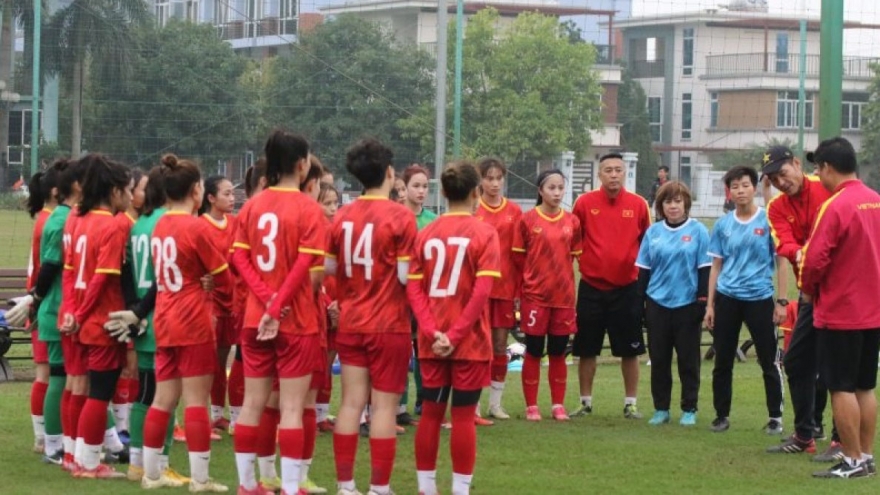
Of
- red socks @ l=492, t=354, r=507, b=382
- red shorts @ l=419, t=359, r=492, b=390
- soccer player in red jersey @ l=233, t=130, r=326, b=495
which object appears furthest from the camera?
red socks @ l=492, t=354, r=507, b=382

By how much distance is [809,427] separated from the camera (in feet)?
32.3

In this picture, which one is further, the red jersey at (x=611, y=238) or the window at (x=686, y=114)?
the window at (x=686, y=114)

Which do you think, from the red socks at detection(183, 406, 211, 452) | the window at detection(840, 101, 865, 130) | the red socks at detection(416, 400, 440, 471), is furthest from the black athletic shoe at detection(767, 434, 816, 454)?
the window at detection(840, 101, 865, 130)

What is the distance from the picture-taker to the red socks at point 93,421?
848cm

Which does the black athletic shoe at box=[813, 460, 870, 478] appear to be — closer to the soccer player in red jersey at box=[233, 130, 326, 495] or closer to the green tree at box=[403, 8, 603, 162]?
the soccer player in red jersey at box=[233, 130, 326, 495]

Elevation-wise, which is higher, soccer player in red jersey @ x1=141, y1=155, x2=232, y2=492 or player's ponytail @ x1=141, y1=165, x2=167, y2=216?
player's ponytail @ x1=141, y1=165, x2=167, y2=216

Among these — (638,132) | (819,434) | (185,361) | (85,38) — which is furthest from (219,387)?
(638,132)

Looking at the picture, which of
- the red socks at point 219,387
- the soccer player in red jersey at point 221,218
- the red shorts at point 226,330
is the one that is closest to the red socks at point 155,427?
the soccer player in red jersey at point 221,218

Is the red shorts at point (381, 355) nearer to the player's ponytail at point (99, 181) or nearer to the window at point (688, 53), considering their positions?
the player's ponytail at point (99, 181)

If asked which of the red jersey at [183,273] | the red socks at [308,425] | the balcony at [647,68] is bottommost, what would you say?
the red socks at [308,425]

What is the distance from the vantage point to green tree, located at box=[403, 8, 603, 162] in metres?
21.9

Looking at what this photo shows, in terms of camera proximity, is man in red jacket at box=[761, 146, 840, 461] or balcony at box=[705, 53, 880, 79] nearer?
man in red jacket at box=[761, 146, 840, 461]

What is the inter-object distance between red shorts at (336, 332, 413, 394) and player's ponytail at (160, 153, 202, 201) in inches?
48.5

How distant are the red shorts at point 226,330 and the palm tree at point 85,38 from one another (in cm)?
923
